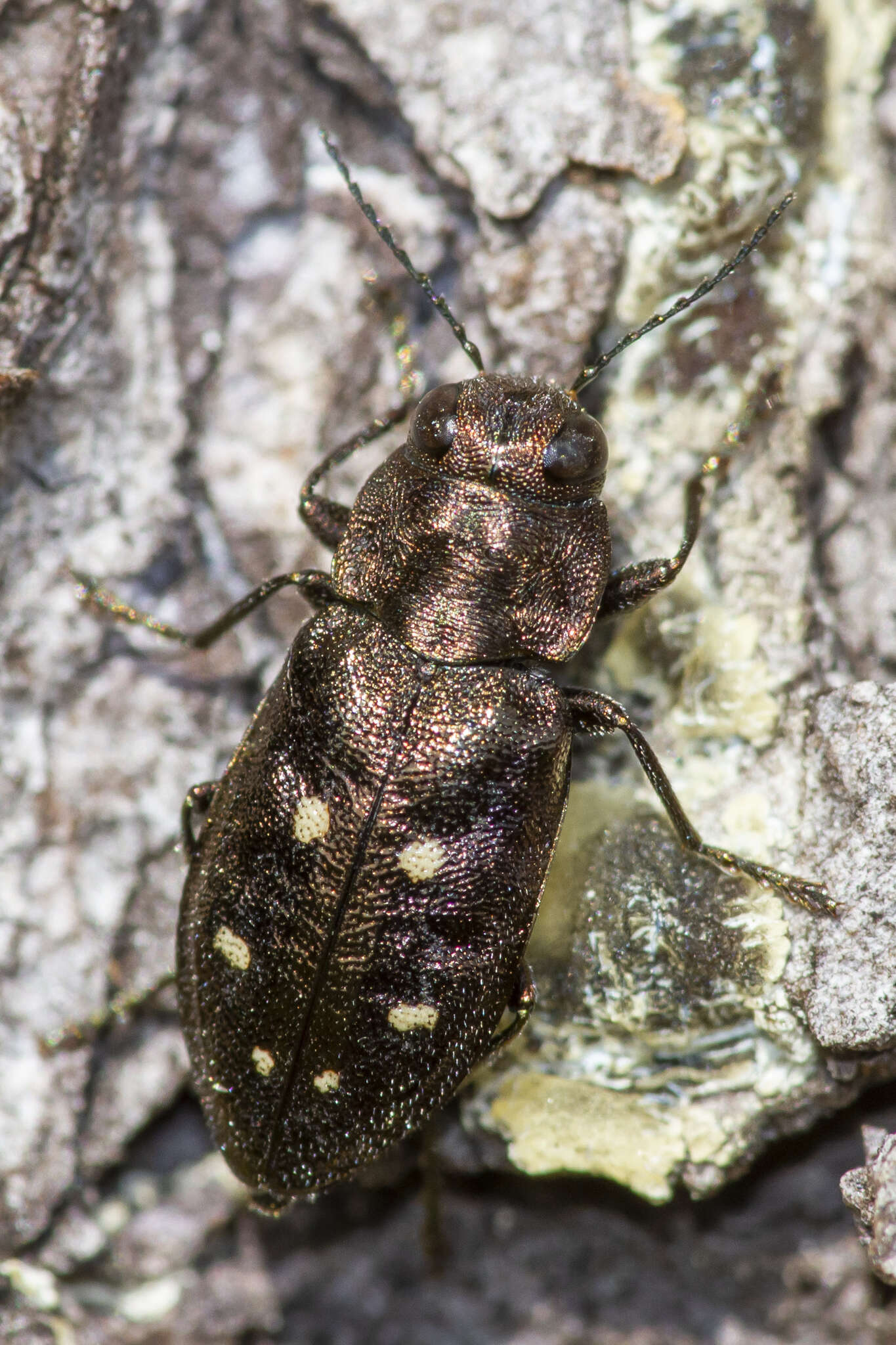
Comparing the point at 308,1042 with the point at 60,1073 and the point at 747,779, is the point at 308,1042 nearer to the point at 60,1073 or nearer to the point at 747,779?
the point at 60,1073

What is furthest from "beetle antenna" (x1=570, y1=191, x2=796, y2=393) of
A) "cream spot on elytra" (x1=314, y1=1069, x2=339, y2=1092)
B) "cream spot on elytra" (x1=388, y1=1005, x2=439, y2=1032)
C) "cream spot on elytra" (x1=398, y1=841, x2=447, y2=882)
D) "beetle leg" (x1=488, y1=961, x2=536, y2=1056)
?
"cream spot on elytra" (x1=314, y1=1069, x2=339, y2=1092)

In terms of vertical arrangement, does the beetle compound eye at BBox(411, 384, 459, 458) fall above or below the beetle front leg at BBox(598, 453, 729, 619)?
above

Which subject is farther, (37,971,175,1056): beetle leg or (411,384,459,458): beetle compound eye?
(37,971,175,1056): beetle leg

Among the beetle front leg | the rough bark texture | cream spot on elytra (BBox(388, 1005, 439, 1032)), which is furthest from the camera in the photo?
the beetle front leg

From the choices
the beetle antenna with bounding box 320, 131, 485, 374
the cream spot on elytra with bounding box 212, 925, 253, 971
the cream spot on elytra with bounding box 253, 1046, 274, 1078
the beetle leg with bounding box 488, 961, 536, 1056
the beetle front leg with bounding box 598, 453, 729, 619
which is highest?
the beetle antenna with bounding box 320, 131, 485, 374

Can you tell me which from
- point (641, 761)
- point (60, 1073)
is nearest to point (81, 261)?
point (641, 761)

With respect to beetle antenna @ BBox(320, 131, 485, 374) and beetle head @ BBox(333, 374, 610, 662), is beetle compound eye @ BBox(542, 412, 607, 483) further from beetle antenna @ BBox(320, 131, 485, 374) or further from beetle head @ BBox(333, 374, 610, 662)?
beetle antenna @ BBox(320, 131, 485, 374)

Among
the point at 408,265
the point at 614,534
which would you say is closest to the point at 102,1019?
the point at 614,534
